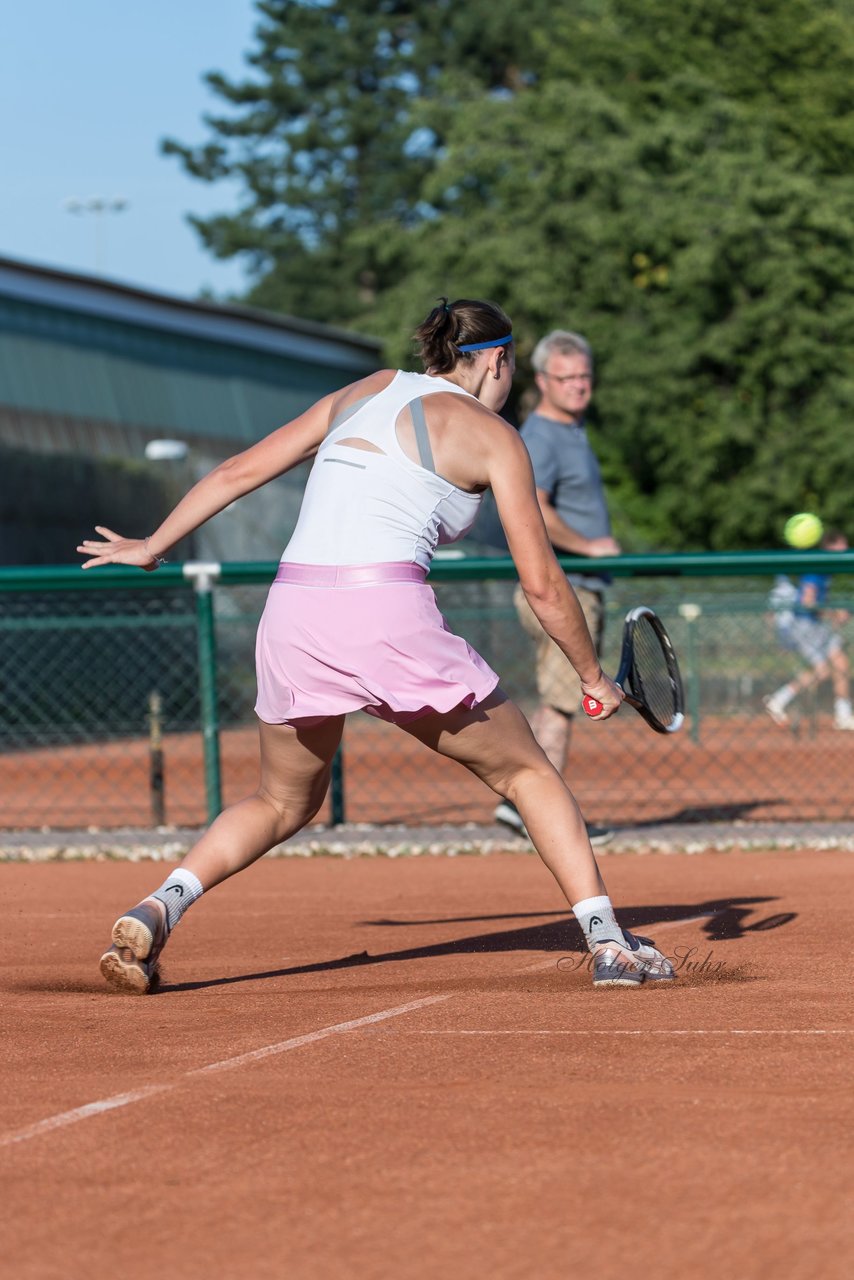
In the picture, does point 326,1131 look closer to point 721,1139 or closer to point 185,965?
point 721,1139

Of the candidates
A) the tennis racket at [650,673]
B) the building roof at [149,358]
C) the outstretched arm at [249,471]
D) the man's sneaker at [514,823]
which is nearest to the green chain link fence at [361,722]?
the man's sneaker at [514,823]

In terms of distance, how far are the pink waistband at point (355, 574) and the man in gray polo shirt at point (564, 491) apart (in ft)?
12.2

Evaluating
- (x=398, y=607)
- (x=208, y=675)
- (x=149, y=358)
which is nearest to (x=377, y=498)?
(x=398, y=607)

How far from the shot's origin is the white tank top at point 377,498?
187 inches

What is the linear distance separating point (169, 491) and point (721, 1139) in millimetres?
21036

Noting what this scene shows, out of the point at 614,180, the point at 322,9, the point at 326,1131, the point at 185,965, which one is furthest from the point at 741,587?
the point at 322,9

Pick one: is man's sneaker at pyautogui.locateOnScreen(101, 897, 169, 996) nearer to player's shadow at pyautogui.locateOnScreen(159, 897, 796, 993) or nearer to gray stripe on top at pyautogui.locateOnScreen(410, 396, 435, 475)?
player's shadow at pyautogui.locateOnScreen(159, 897, 796, 993)

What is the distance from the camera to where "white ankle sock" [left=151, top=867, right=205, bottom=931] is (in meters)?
5.04

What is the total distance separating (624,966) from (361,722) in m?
12.1

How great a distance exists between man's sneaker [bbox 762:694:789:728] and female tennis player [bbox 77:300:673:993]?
36.2 feet

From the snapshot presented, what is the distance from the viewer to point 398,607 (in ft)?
15.5

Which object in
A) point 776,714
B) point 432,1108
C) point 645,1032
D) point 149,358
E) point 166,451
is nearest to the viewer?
point 432,1108

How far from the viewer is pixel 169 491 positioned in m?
23.8

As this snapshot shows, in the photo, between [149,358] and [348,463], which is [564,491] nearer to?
[348,463]
